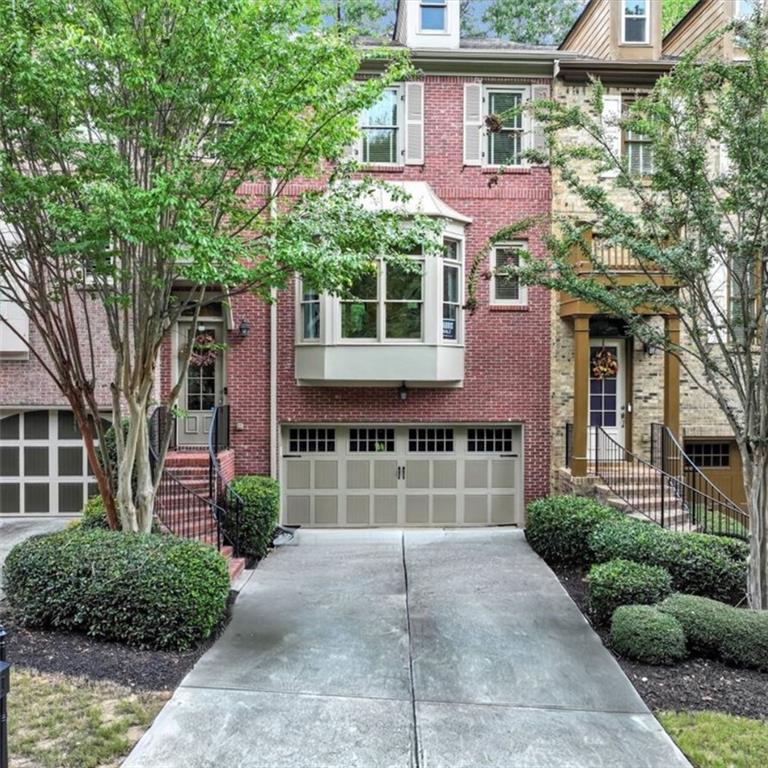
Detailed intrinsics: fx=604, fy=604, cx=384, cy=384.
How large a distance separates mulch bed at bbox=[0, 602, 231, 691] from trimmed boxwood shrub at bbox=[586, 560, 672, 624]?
4.02 m

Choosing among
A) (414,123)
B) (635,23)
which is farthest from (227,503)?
(635,23)

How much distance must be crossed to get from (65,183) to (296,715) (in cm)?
547

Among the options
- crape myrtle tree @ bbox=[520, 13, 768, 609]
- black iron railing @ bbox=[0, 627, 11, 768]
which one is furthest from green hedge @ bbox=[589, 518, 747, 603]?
black iron railing @ bbox=[0, 627, 11, 768]

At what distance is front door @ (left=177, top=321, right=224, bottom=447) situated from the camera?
11.4 meters

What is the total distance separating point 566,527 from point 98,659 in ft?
19.8

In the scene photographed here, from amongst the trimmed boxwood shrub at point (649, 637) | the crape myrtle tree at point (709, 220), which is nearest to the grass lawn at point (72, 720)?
the trimmed boxwood shrub at point (649, 637)

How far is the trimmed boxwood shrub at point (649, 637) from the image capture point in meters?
5.51

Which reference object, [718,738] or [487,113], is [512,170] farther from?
[718,738]

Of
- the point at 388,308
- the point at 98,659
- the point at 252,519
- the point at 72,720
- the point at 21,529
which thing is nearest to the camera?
the point at 72,720

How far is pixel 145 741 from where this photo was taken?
161 inches

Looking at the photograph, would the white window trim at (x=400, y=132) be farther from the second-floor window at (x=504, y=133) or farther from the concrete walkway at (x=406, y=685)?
the concrete walkway at (x=406, y=685)

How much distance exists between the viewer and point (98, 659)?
529cm

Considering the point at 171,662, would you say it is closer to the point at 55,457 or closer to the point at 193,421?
the point at 193,421

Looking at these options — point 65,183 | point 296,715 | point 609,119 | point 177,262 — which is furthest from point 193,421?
point 609,119
